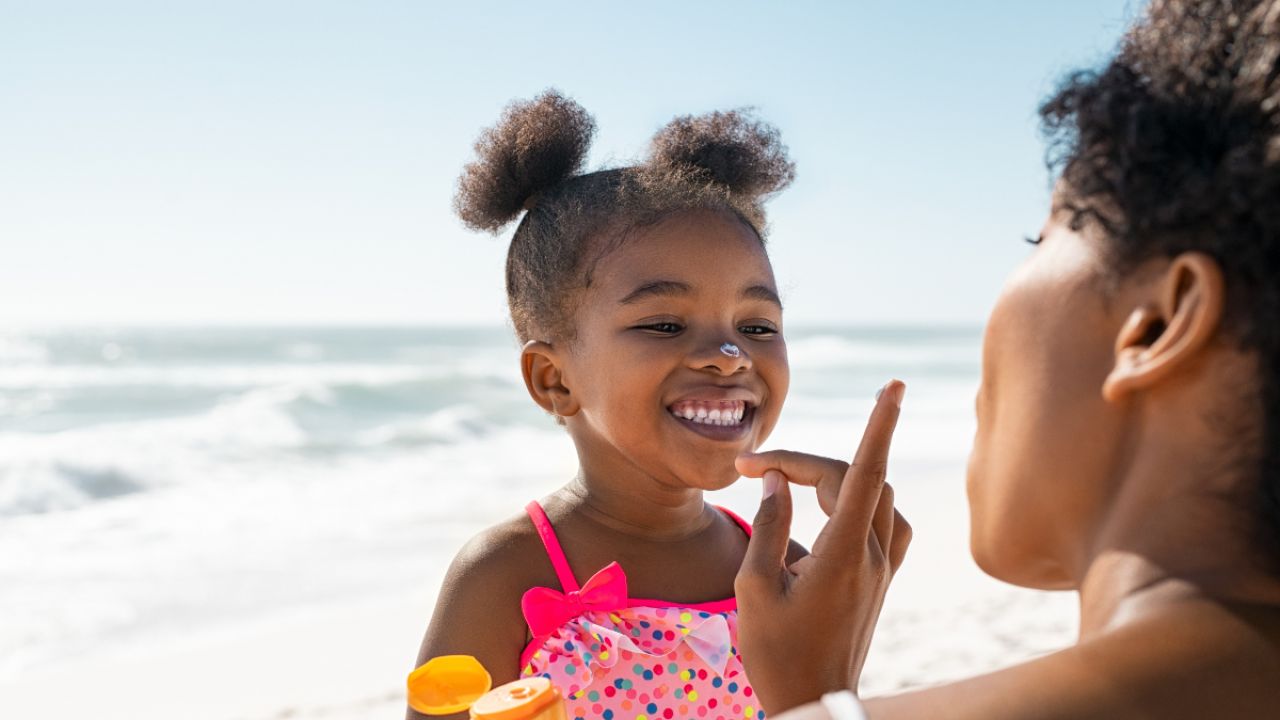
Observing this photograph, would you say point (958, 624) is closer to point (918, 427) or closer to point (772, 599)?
point (772, 599)

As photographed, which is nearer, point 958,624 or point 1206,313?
point 1206,313

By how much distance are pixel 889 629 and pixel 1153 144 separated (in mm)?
5232

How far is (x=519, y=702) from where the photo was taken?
1.29 m

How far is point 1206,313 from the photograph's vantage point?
3.11 feet

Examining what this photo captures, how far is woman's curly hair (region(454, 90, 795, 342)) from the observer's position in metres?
2.55

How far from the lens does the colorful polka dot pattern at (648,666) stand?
2.26m

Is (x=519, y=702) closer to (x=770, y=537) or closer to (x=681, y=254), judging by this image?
(x=770, y=537)

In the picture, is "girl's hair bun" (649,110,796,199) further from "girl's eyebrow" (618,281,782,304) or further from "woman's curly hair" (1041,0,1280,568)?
"woman's curly hair" (1041,0,1280,568)

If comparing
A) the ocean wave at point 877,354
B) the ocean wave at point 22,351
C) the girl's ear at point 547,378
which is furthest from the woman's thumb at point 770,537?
the ocean wave at point 22,351

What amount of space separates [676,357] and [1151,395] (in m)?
1.41

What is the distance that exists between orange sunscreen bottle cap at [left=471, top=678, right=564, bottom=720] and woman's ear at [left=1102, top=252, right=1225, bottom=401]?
72cm

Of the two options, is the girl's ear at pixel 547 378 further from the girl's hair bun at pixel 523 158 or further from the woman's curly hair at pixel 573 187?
the girl's hair bun at pixel 523 158

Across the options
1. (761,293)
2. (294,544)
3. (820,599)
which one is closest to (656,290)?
(761,293)

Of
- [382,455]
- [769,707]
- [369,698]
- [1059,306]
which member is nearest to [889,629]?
[369,698]
